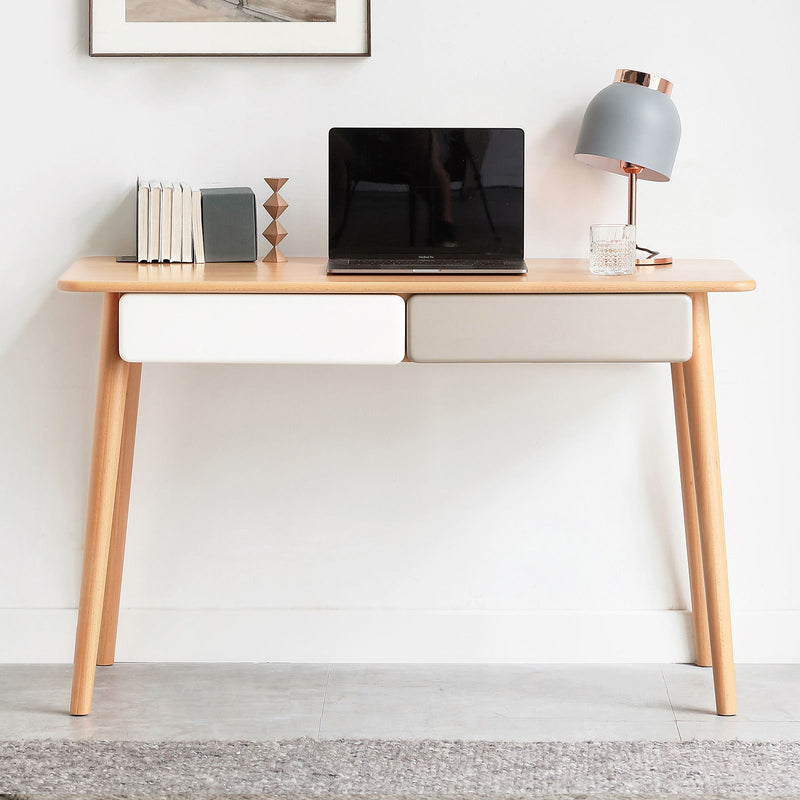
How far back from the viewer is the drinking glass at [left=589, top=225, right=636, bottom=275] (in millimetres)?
1782

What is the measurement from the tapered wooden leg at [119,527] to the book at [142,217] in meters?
0.23

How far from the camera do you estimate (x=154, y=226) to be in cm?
Result: 190

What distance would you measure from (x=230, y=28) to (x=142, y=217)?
425 millimetres

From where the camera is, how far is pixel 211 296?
1.70m

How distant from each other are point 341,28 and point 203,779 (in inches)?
54.9

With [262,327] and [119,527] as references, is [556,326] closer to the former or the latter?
[262,327]

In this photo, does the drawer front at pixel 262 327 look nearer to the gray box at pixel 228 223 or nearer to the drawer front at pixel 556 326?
the drawer front at pixel 556 326

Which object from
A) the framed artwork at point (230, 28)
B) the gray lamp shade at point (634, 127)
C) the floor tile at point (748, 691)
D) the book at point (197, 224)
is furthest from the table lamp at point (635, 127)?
the floor tile at point (748, 691)

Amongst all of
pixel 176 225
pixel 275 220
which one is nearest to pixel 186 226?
pixel 176 225

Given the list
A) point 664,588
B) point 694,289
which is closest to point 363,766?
point 664,588

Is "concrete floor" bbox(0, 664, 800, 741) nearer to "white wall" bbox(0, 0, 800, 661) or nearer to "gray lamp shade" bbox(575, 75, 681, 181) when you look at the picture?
"white wall" bbox(0, 0, 800, 661)

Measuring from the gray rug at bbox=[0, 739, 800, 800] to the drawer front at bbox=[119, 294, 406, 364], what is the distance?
0.67 meters

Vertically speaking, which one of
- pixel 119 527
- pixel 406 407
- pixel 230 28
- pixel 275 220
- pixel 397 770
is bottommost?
pixel 397 770

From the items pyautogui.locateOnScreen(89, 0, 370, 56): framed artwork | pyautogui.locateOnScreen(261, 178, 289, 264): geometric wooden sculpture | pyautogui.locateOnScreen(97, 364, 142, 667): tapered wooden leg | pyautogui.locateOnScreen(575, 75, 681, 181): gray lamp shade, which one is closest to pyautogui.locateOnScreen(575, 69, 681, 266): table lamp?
pyautogui.locateOnScreen(575, 75, 681, 181): gray lamp shade
